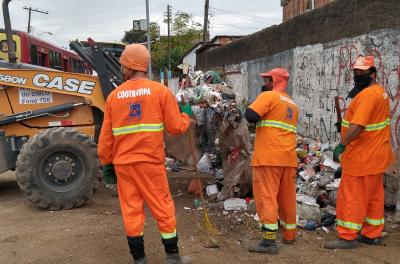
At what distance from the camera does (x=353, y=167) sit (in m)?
4.61

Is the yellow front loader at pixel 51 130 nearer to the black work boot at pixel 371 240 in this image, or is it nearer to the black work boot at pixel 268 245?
the black work boot at pixel 268 245

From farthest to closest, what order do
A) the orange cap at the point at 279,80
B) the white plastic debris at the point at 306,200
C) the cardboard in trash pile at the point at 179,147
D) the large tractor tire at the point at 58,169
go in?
1. the cardboard in trash pile at the point at 179,147
2. the large tractor tire at the point at 58,169
3. the white plastic debris at the point at 306,200
4. the orange cap at the point at 279,80

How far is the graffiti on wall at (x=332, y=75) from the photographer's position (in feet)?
18.9

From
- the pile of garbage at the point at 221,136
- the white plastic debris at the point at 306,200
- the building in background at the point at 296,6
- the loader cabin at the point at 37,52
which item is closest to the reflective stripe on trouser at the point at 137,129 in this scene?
the pile of garbage at the point at 221,136

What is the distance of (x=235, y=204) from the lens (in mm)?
5957

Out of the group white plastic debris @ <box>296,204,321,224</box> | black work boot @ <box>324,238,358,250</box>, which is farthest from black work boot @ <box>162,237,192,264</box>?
Answer: white plastic debris @ <box>296,204,321,224</box>

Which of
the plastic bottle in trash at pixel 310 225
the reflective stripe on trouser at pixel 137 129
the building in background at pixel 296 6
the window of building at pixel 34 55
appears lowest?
the plastic bottle in trash at pixel 310 225

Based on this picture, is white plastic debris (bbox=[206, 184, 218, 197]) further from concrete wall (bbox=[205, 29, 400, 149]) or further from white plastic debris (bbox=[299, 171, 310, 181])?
concrete wall (bbox=[205, 29, 400, 149])

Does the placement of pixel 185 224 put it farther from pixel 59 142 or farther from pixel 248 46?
pixel 248 46

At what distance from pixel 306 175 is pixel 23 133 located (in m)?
3.98

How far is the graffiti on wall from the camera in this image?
18.9ft

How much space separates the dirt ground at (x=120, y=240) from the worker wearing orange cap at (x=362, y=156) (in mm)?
262

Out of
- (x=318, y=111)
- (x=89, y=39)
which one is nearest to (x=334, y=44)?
(x=318, y=111)

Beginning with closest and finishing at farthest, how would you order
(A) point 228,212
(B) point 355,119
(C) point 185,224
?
(B) point 355,119, (C) point 185,224, (A) point 228,212
